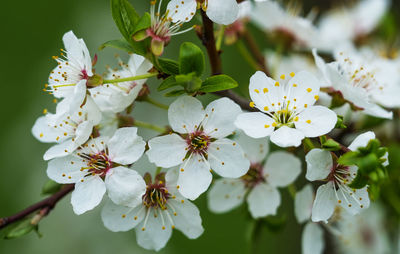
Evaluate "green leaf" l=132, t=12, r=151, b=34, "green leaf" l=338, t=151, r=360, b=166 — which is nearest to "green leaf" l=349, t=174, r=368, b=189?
"green leaf" l=338, t=151, r=360, b=166

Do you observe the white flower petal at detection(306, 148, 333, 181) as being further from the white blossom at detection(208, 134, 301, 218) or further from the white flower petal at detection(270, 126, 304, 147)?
the white blossom at detection(208, 134, 301, 218)

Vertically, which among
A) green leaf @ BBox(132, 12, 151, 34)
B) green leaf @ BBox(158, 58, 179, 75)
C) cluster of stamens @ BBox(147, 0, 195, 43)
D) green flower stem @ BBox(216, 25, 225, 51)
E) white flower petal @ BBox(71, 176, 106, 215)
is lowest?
white flower petal @ BBox(71, 176, 106, 215)

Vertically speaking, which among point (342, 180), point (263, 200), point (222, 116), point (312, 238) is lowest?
point (312, 238)

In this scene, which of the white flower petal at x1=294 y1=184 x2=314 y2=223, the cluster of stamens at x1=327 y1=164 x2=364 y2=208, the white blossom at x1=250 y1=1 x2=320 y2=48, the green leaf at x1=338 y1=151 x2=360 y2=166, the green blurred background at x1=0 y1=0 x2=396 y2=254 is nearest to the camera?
the green leaf at x1=338 y1=151 x2=360 y2=166

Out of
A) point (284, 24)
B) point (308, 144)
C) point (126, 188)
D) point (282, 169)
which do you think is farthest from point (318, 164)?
point (284, 24)

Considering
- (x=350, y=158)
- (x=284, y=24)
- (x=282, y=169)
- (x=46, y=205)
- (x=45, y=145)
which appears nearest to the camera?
(x=350, y=158)

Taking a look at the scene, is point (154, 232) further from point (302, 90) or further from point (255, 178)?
point (302, 90)
